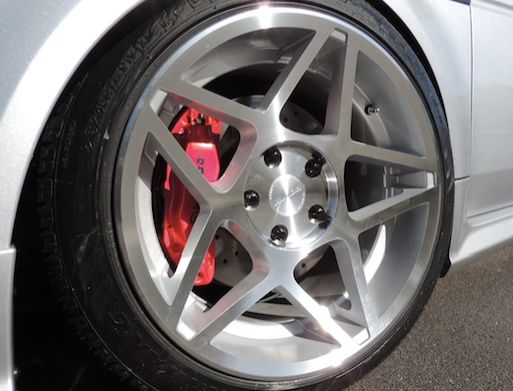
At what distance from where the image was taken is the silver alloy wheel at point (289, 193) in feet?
2.71

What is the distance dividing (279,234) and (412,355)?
0.63m

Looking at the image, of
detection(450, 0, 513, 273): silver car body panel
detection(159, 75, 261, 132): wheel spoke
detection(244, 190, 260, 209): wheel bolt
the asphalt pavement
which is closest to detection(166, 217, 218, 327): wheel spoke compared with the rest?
detection(244, 190, 260, 209): wheel bolt

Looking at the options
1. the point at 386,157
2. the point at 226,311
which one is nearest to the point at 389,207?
the point at 386,157

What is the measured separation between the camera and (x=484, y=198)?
1424mm

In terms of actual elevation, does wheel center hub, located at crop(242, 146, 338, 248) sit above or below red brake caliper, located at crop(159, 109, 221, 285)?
below

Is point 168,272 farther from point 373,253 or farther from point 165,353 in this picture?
point 373,253

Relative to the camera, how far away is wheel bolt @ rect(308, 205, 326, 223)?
3.48 feet

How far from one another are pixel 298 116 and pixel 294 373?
76 centimetres

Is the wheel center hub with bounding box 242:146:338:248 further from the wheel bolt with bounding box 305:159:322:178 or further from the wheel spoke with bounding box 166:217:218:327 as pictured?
the wheel spoke with bounding box 166:217:218:327

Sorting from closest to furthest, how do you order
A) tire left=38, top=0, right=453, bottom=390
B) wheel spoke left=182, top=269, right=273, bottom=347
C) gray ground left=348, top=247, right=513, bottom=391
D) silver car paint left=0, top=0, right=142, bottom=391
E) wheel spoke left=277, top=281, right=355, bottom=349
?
1. silver car paint left=0, top=0, right=142, bottom=391
2. tire left=38, top=0, right=453, bottom=390
3. wheel spoke left=182, top=269, right=273, bottom=347
4. wheel spoke left=277, top=281, right=355, bottom=349
5. gray ground left=348, top=247, right=513, bottom=391

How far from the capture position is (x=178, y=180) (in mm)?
1016

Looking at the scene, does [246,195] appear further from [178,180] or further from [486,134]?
[486,134]

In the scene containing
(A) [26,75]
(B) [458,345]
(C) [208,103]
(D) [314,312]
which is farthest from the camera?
(B) [458,345]

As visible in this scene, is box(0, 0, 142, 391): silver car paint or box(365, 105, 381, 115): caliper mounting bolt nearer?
box(0, 0, 142, 391): silver car paint
